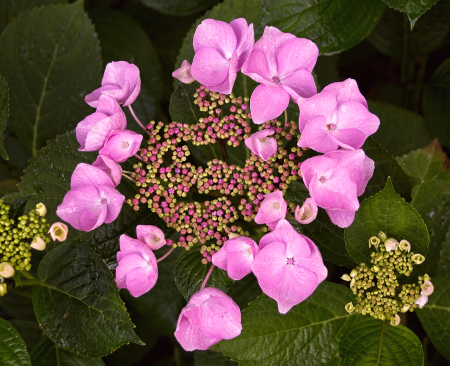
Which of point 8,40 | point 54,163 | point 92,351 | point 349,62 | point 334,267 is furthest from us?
point 349,62

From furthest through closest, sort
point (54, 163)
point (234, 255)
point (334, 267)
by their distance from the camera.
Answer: point (334, 267), point (54, 163), point (234, 255)

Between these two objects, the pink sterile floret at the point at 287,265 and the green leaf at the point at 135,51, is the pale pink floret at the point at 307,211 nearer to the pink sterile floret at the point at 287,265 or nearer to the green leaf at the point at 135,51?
the pink sterile floret at the point at 287,265

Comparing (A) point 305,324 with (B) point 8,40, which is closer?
(A) point 305,324

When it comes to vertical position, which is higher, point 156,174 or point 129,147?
point 129,147

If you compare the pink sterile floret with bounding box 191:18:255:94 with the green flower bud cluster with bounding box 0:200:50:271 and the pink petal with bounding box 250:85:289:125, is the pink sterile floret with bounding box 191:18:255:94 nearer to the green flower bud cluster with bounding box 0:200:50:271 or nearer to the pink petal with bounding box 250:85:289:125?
the pink petal with bounding box 250:85:289:125

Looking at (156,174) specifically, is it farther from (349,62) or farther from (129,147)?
(349,62)

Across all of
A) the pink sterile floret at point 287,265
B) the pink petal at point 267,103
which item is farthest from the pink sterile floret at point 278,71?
the pink sterile floret at point 287,265

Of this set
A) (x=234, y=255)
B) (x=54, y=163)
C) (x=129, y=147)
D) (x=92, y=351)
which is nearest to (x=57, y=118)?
(x=54, y=163)
